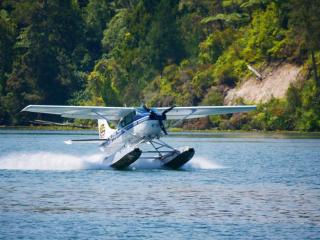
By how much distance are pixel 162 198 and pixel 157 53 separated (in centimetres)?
4466

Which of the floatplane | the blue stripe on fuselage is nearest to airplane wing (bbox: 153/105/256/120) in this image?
the floatplane

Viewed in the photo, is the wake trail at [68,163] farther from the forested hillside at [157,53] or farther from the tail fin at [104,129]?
the forested hillside at [157,53]

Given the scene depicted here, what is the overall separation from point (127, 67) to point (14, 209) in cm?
4908

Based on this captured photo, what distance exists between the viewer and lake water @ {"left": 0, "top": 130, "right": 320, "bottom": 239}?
67.8 ft

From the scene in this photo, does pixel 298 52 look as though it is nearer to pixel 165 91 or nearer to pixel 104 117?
pixel 165 91

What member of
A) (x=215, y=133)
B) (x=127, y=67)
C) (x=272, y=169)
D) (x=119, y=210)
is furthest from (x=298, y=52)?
(x=119, y=210)

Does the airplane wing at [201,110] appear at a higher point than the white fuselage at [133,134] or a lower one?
higher

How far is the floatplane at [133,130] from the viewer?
30.8 meters

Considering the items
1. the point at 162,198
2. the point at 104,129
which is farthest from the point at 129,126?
the point at 162,198

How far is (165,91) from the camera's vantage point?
66.2 meters

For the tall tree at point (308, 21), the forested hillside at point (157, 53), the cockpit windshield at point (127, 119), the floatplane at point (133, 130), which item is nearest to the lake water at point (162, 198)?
the floatplane at point (133, 130)

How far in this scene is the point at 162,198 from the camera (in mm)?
25203

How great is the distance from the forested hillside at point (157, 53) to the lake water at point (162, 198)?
19.6 metres

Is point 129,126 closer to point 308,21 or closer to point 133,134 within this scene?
point 133,134
